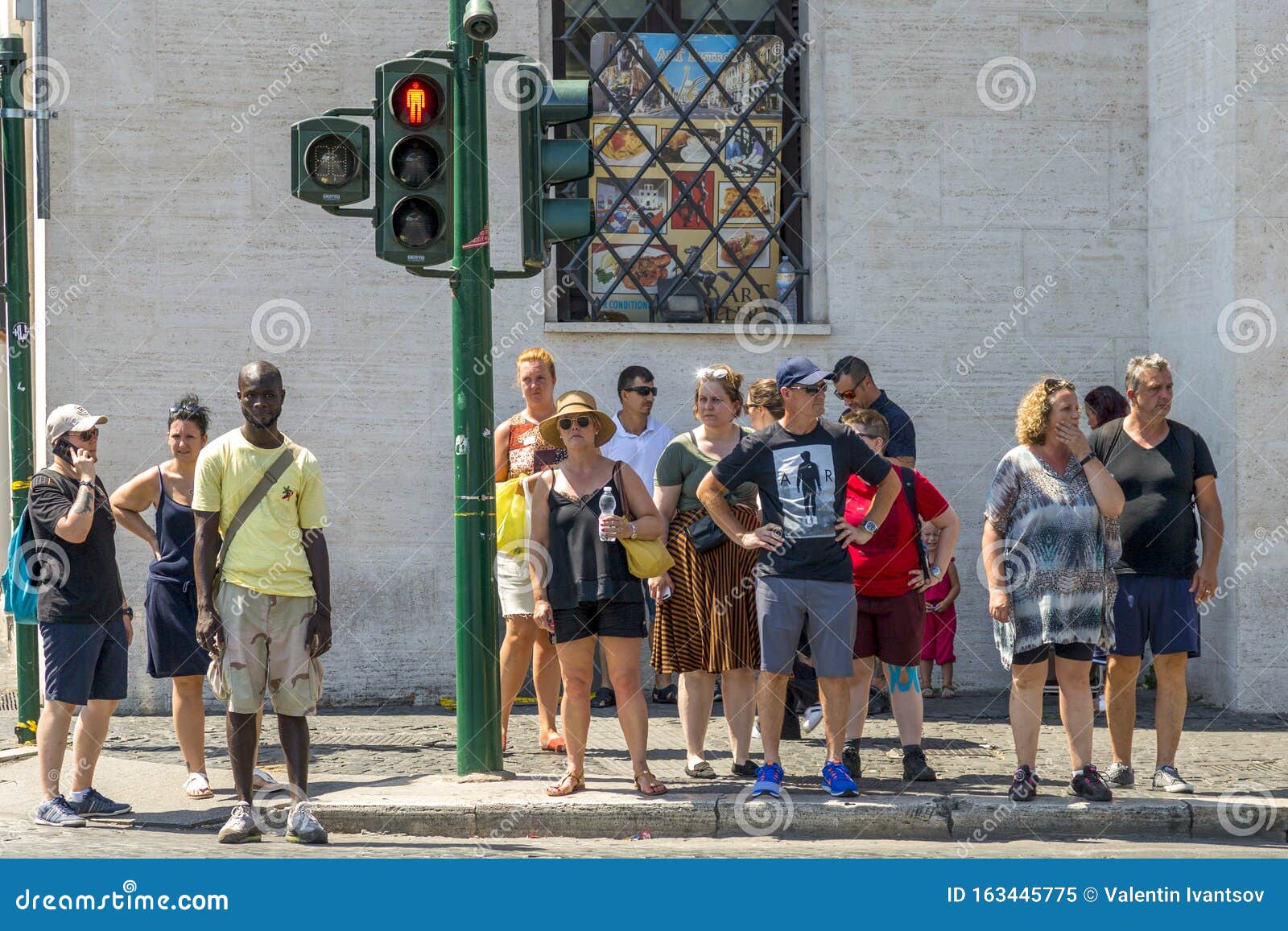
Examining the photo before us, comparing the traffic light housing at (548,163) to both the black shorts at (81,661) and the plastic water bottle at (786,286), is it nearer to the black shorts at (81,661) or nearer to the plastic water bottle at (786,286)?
the black shorts at (81,661)

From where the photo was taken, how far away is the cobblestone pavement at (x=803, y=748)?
7816 mm

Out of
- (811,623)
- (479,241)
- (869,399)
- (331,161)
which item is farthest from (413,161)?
(869,399)

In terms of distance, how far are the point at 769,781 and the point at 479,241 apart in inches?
113

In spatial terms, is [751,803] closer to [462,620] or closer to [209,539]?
[462,620]

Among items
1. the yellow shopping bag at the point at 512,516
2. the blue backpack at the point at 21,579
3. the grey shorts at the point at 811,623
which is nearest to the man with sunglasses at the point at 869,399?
the yellow shopping bag at the point at 512,516

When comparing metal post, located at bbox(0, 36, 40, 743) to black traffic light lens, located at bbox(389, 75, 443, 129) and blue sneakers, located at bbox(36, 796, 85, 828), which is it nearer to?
blue sneakers, located at bbox(36, 796, 85, 828)

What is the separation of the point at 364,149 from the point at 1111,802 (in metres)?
4.53

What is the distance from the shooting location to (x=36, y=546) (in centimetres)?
729

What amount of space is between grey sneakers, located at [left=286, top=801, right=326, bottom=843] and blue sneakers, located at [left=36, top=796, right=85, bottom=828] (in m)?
1.14

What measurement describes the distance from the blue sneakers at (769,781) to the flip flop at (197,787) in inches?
102

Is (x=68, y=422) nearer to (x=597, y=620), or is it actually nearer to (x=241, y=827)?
(x=241, y=827)

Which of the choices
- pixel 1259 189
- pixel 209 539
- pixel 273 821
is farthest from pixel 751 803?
pixel 1259 189

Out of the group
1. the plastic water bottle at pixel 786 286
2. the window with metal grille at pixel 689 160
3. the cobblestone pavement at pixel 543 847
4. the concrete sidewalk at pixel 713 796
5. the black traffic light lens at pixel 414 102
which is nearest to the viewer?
the cobblestone pavement at pixel 543 847

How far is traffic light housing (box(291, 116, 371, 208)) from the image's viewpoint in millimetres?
7488
